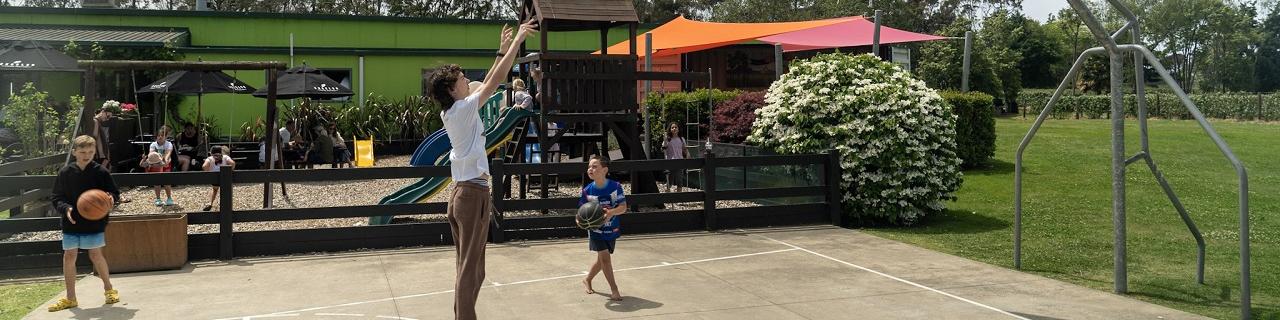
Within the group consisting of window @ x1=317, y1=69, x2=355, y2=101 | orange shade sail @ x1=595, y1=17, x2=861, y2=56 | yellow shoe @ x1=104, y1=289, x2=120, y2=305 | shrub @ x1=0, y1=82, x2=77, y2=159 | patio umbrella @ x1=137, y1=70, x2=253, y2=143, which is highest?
orange shade sail @ x1=595, y1=17, x2=861, y2=56

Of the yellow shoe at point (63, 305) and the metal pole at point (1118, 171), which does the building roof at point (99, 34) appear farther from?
the metal pole at point (1118, 171)

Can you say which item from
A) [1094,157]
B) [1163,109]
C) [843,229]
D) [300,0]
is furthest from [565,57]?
[300,0]

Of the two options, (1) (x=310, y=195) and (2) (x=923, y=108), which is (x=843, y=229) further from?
(1) (x=310, y=195)

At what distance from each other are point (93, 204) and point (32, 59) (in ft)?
34.9

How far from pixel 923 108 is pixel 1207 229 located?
3.70 m

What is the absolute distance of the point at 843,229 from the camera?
12.2 m

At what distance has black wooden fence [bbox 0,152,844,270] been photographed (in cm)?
984

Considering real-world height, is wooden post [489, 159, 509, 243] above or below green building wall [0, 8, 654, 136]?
below

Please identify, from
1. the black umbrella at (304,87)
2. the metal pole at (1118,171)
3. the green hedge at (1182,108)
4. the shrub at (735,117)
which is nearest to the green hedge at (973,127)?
the shrub at (735,117)

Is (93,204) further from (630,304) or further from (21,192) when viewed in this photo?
(21,192)

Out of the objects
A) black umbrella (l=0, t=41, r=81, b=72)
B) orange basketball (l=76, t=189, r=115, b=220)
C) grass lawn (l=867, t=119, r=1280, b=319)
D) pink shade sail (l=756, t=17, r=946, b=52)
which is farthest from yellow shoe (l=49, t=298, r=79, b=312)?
pink shade sail (l=756, t=17, r=946, b=52)

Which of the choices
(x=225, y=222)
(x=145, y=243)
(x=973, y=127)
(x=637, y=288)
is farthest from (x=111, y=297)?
(x=973, y=127)

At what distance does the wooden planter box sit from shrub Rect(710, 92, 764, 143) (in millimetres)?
9248

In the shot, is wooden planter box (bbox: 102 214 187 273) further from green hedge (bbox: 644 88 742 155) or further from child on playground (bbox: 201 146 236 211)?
green hedge (bbox: 644 88 742 155)
